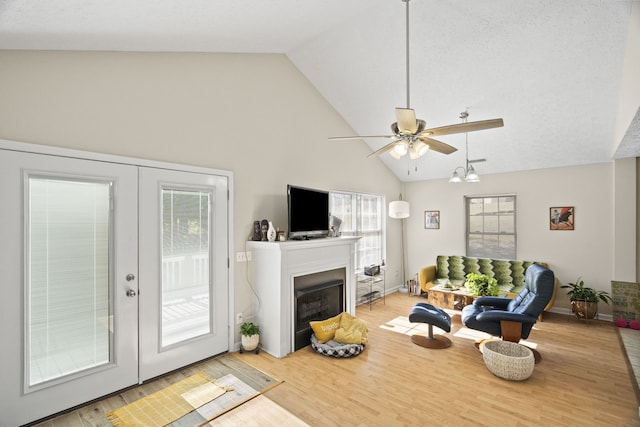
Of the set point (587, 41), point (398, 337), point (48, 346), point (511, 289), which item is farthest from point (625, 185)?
point (48, 346)

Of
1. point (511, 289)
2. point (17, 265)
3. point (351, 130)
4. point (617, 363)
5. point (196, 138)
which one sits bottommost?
point (617, 363)

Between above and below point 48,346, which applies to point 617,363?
below

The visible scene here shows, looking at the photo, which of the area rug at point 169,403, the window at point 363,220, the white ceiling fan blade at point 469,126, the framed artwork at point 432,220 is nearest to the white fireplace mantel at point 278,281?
the area rug at point 169,403

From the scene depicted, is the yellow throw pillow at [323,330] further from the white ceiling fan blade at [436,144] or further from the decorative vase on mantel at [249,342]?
the white ceiling fan blade at [436,144]

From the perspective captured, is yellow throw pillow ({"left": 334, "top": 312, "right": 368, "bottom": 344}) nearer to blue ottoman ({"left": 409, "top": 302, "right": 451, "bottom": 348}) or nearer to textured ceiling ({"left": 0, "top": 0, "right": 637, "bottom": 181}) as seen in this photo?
blue ottoman ({"left": 409, "top": 302, "right": 451, "bottom": 348})

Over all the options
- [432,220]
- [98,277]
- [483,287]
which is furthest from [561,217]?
[98,277]

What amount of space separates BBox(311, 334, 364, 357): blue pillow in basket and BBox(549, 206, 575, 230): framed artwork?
406 cm

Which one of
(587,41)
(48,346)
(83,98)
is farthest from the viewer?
(587,41)

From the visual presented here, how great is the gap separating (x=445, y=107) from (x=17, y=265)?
4852 millimetres

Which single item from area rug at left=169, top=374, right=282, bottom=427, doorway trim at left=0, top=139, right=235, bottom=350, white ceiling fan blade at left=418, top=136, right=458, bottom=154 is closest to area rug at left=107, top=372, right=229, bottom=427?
area rug at left=169, top=374, right=282, bottom=427

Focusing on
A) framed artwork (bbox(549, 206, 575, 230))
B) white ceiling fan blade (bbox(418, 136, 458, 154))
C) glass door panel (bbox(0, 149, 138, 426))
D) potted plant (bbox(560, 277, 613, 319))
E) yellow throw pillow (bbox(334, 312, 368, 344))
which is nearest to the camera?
glass door panel (bbox(0, 149, 138, 426))

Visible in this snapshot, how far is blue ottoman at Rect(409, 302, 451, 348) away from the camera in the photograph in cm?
366

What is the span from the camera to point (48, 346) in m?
2.30

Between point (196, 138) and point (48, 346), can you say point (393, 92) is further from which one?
point (48, 346)
